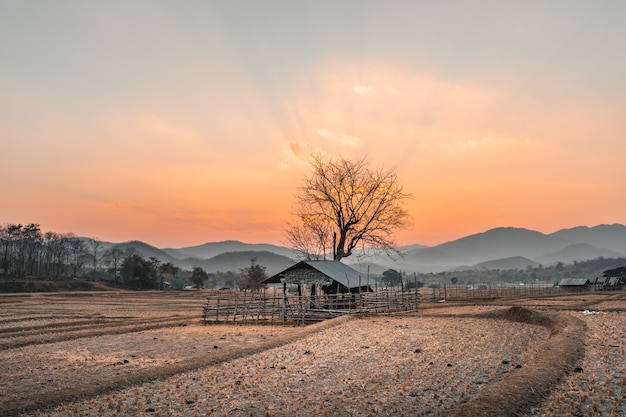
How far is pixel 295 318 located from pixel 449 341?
A: 13.9 m

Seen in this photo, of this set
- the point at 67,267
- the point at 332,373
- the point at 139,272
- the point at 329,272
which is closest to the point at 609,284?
the point at 329,272

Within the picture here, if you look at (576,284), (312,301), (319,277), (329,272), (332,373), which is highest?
(329,272)

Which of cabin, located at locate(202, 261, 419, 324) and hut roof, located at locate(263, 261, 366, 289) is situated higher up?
hut roof, located at locate(263, 261, 366, 289)

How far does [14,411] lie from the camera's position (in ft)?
32.2

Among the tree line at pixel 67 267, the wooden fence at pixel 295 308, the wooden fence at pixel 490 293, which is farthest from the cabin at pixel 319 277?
the tree line at pixel 67 267

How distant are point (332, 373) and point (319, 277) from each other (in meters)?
19.5

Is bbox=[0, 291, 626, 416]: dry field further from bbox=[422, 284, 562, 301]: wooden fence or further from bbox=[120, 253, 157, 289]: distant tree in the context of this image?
bbox=[120, 253, 157, 289]: distant tree

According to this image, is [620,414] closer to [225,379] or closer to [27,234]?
[225,379]

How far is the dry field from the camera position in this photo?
9.82m

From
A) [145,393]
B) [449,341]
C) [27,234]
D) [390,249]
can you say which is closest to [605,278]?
[390,249]

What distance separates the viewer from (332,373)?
13125 millimetres

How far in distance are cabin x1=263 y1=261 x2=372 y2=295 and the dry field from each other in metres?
9.14

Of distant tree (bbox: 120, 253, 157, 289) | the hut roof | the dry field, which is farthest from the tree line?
the dry field

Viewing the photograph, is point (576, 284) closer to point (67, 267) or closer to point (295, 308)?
point (295, 308)
